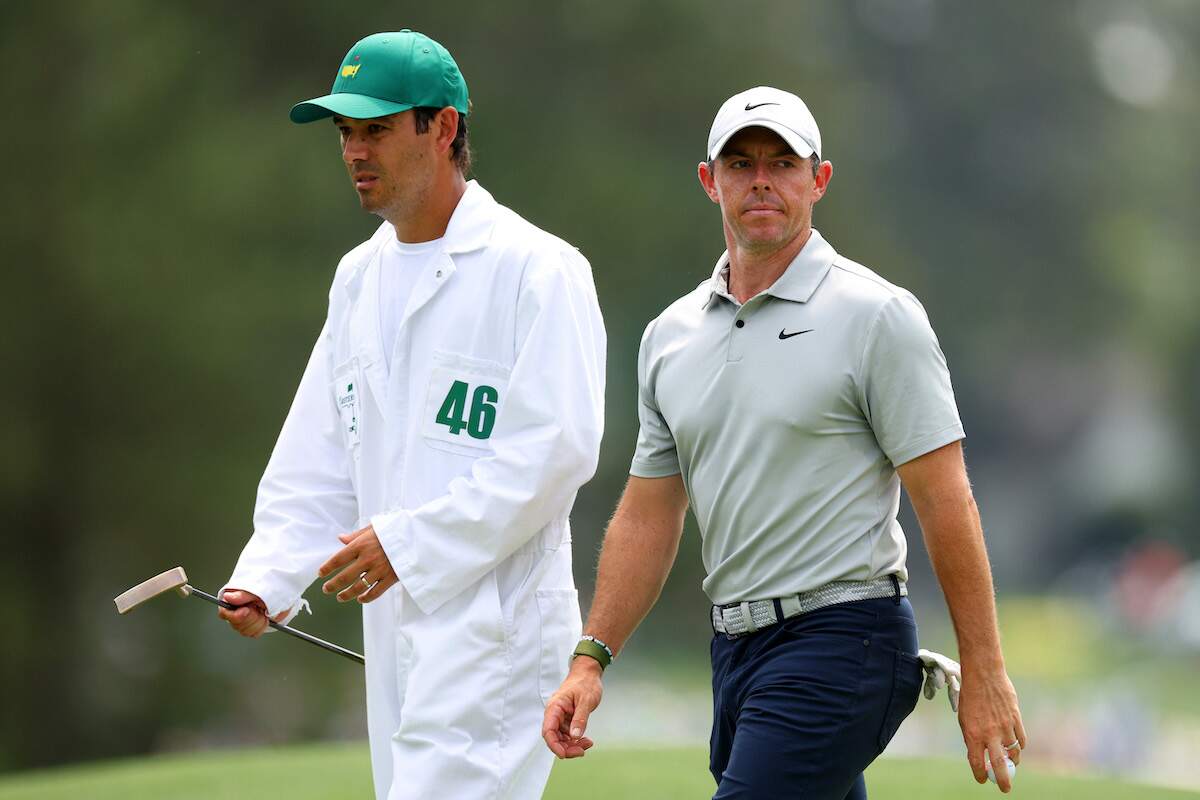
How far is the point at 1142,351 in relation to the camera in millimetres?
44344

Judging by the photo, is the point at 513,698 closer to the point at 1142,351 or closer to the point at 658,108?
the point at 658,108

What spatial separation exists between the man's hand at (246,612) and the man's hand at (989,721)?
1850 mm

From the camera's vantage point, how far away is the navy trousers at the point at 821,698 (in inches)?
149

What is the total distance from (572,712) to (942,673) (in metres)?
0.80

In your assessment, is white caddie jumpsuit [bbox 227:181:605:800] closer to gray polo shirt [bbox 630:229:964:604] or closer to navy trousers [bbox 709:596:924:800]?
gray polo shirt [bbox 630:229:964:604]

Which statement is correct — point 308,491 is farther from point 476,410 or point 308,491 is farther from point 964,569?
point 964,569

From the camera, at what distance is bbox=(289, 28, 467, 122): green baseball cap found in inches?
A: 180

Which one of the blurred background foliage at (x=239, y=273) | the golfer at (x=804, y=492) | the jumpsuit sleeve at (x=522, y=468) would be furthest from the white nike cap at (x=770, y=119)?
the blurred background foliage at (x=239, y=273)

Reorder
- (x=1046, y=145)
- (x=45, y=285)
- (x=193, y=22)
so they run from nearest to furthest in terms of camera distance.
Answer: (x=45, y=285), (x=193, y=22), (x=1046, y=145)

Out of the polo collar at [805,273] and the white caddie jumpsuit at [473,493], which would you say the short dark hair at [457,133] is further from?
the polo collar at [805,273]

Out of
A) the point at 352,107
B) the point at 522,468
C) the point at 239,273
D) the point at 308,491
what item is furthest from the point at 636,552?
the point at 239,273

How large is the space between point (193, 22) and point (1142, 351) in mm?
29077

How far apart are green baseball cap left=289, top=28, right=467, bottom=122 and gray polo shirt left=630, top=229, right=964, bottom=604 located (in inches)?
40.0

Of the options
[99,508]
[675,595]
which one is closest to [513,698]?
[99,508]
